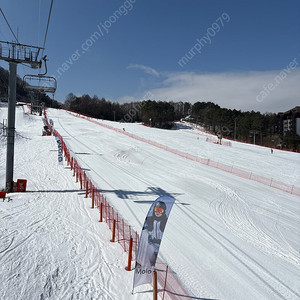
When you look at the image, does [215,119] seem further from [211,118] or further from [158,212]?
[158,212]

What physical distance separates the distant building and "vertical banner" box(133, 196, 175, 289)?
9932 cm

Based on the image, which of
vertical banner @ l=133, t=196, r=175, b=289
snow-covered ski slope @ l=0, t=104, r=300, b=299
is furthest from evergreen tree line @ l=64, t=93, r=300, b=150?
vertical banner @ l=133, t=196, r=175, b=289

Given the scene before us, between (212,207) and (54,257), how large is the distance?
25.1 feet

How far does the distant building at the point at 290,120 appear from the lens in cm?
9311

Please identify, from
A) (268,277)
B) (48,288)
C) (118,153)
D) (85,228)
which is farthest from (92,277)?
(118,153)

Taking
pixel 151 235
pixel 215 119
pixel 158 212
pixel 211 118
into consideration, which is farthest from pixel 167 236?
pixel 211 118

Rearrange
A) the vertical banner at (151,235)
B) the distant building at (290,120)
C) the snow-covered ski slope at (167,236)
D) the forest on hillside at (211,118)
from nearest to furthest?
1. the vertical banner at (151,235)
2. the snow-covered ski slope at (167,236)
3. the forest on hillside at (211,118)
4. the distant building at (290,120)

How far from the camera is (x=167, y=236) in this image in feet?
28.6

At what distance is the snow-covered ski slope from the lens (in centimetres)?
591

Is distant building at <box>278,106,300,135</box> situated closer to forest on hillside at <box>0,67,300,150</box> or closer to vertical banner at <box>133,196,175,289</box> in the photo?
forest on hillside at <box>0,67,300,150</box>

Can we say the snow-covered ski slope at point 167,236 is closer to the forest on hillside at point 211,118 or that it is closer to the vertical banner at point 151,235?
the vertical banner at point 151,235

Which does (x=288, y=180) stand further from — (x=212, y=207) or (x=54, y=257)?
(x=54, y=257)

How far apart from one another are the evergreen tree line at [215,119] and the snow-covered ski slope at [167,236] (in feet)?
167

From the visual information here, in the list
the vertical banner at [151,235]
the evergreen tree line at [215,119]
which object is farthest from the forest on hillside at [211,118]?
the vertical banner at [151,235]
